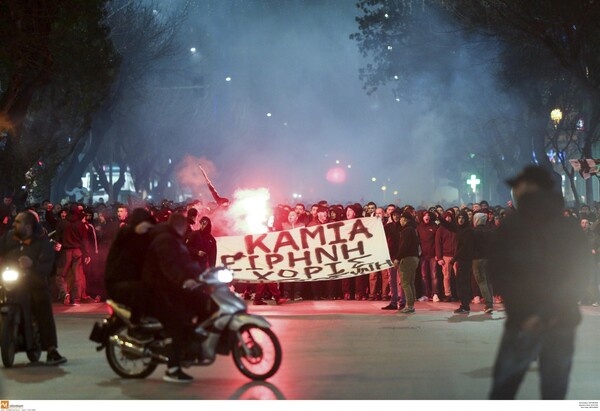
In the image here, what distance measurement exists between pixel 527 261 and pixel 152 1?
40.0 meters

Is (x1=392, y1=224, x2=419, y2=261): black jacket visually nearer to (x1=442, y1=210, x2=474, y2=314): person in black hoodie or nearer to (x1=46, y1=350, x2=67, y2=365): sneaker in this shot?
(x1=442, y1=210, x2=474, y2=314): person in black hoodie

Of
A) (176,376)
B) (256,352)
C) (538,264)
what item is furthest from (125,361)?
(538,264)

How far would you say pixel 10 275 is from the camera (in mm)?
11133

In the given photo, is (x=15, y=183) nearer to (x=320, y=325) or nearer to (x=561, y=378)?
(x=320, y=325)

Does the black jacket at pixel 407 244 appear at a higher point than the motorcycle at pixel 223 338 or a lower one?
higher

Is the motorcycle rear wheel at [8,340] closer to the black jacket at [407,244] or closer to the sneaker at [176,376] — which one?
the sneaker at [176,376]

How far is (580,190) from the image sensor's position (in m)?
64.6

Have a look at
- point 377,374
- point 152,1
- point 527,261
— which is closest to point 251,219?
point 377,374

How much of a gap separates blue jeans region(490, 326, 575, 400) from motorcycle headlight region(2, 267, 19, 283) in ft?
19.5

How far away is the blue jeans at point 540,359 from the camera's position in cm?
695

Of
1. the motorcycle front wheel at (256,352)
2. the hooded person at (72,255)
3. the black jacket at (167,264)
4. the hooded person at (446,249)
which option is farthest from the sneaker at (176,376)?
the hooded person at (446,249)

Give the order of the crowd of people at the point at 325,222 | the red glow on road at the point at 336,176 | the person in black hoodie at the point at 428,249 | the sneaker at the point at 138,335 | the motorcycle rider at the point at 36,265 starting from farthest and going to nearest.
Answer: the red glow on road at the point at 336,176 → the person in black hoodie at the point at 428,249 → the crowd of people at the point at 325,222 → the motorcycle rider at the point at 36,265 → the sneaker at the point at 138,335

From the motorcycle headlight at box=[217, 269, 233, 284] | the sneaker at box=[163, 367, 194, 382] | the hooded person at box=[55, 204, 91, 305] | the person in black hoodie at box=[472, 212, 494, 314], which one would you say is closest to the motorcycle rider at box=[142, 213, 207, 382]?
the sneaker at box=[163, 367, 194, 382]

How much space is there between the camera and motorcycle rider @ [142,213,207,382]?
32.0 ft
